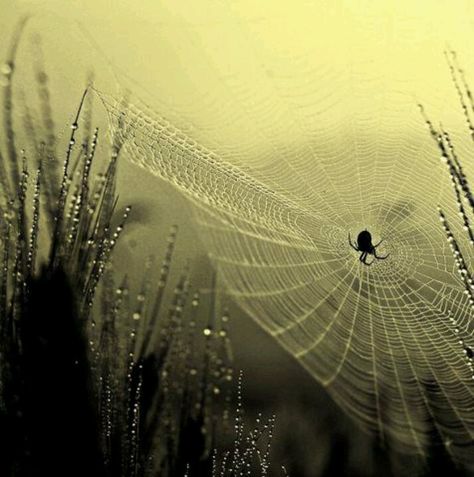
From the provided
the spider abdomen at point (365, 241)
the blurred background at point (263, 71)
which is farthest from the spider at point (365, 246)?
the blurred background at point (263, 71)

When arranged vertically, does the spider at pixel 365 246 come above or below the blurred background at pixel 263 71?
below

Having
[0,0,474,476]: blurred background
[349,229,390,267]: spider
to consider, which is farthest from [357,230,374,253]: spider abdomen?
[0,0,474,476]: blurred background

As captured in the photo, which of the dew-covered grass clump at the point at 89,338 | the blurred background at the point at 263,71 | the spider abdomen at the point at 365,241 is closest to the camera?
the blurred background at the point at 263,71

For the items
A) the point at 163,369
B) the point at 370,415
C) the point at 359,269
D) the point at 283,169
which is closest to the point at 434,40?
the point at 283,169

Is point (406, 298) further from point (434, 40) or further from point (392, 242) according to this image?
point (434, 40)

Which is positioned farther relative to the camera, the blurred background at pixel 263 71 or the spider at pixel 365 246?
the spider at pixel 365 246

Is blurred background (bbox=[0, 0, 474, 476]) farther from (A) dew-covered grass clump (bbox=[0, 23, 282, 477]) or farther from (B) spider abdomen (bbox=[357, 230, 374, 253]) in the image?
(B) spider abdomen (bbox=[357, 230, 374, 253])

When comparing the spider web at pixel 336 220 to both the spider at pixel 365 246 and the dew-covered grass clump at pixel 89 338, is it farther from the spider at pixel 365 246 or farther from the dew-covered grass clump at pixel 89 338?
the dew-covered grass clump at pixel 89 338
